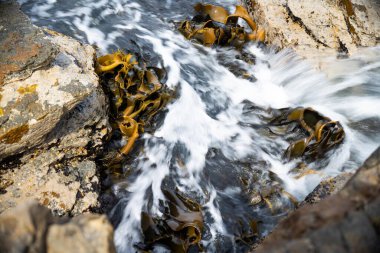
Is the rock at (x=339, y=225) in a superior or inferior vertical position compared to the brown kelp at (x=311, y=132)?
superior

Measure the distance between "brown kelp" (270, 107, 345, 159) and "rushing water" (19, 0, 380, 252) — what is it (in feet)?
0.33

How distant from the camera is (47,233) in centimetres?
146

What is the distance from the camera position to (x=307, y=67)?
4738 mm

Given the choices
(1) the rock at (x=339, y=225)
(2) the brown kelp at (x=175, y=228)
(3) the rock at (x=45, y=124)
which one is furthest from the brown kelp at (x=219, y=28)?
(1) the rock at (x=339, y=225)

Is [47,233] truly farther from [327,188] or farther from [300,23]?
[300,23]

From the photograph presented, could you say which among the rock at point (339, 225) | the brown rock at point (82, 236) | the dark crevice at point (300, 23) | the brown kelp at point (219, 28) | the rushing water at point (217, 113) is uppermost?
the rock at point (339, 225)

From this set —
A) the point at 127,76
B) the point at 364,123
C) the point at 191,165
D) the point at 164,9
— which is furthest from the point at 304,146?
the point at 164,9

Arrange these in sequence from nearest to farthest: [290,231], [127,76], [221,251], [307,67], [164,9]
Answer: [290,231], [221,251], [127,76], [307,67], [164,9]

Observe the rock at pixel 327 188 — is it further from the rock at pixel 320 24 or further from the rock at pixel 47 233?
the rock at pixel 320 24

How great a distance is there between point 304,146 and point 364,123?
767 mm

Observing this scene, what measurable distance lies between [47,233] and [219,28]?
417cm

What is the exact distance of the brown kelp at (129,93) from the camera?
376 centimetres

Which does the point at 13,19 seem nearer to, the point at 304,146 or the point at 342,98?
the point at 304,146

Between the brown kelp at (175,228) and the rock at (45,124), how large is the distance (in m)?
0.47
